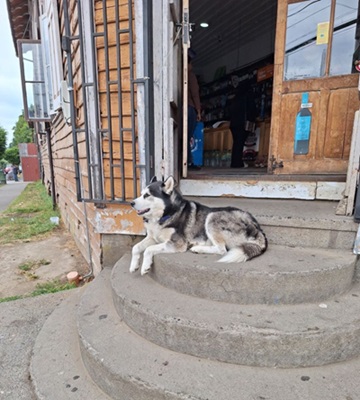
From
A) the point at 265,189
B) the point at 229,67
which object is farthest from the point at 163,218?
the point at 229,67

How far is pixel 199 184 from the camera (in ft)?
11.1

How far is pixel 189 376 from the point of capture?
1.42 metres

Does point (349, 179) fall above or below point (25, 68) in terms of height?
below

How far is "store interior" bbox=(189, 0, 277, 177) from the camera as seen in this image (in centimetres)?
504

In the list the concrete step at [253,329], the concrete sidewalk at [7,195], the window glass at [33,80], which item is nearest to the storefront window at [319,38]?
the concrete step at [253,329]

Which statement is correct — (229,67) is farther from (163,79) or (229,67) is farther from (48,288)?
(48,288)

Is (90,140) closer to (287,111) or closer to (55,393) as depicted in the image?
(55,393)

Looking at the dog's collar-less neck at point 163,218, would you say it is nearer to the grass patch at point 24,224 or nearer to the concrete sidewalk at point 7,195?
the grass patch at point 24,224

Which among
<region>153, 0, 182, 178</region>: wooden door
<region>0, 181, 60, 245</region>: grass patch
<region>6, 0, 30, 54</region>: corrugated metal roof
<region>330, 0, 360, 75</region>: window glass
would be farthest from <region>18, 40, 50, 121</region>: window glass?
<region>330, 0, 360, 75</region>: window glass

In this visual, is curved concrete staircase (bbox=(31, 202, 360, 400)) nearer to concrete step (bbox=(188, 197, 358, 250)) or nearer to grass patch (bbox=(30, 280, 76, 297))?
concrete step (bbox=(188, 197, 358, 250))

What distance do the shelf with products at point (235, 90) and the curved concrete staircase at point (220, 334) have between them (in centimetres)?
457

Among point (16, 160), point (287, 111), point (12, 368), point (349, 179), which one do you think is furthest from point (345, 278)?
point (16, 160)

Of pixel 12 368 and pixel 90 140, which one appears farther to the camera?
pixel 90 140

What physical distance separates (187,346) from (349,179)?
2.03 m
